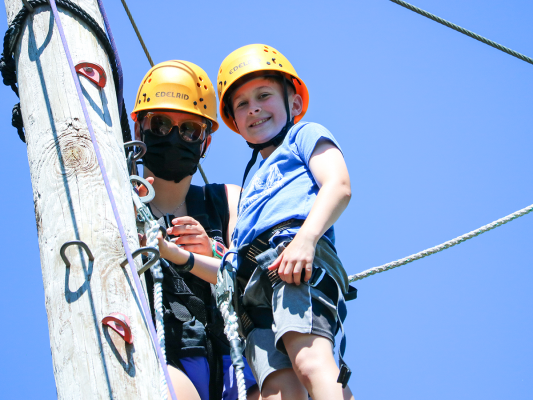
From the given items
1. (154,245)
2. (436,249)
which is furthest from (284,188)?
(436,249)

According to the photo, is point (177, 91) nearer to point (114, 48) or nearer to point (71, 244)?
point (114, 48)

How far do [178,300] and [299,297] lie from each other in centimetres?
87

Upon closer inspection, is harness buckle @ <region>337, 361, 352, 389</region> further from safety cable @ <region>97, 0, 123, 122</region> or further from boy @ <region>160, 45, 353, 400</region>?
safety cable @ <region>97, 0, 123, 122</region>

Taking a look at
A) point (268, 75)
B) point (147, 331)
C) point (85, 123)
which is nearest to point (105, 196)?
point (85, 123)

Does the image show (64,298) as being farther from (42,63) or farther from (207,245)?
(207,245)

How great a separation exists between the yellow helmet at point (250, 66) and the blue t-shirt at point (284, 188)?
0.54m

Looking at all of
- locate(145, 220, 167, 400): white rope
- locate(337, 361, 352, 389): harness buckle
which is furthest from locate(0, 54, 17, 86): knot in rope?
locate(337, 361, 352, 389): harness buckle

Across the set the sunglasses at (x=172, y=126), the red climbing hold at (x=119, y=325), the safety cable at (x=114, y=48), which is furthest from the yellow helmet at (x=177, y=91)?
the red climbing hold at (x=119, y=325)

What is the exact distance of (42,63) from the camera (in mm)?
2344

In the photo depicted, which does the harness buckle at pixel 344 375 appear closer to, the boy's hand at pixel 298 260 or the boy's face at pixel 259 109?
the boy's hand at pixel 298 260

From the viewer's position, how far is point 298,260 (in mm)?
2508

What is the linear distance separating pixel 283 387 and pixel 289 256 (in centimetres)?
52

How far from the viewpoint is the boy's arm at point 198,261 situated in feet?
9.59

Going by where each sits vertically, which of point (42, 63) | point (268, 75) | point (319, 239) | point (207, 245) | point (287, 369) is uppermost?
point (268, 75)
